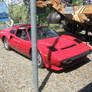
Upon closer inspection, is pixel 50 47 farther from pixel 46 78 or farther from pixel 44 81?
pixel 44 81

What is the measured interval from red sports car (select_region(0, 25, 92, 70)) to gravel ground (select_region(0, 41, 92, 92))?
31 centimetres

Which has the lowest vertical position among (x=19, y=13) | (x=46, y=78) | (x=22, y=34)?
(x=19, y=13)

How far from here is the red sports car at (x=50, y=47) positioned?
13.3 ft

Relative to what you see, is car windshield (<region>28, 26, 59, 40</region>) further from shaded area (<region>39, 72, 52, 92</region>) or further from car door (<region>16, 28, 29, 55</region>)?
shaded area (<region>39, 72, 52, 92</region>)

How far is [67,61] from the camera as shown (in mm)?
4004

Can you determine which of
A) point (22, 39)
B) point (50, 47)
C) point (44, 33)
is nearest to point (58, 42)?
point (50, 47)

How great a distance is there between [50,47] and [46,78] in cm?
96

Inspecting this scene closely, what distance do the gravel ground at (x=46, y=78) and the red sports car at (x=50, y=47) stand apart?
309mm

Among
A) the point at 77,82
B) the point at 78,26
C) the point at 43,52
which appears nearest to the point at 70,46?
the point at 43,52

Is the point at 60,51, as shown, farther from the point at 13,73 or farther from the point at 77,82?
the point at 13,73

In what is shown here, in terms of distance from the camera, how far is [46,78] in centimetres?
404

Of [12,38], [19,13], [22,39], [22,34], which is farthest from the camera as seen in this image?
[19,13]

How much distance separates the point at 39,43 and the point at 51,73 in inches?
40.8

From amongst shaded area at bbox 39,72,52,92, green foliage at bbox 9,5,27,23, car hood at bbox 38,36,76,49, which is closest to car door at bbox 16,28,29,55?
car hood at bbox 38,36,76,49
